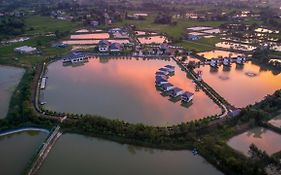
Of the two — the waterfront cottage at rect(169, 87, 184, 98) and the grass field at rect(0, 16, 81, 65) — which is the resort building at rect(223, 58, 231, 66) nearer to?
the waterfront cottage at rect(169, 87, 184, 98)

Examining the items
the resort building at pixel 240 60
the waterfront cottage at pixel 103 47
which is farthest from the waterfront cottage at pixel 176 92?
the waterfront cottage at pixel 103 47

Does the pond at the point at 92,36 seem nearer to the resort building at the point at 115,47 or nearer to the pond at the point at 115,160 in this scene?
the resort building at the point at 115,47

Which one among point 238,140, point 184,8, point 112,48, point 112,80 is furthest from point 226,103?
point 184,8

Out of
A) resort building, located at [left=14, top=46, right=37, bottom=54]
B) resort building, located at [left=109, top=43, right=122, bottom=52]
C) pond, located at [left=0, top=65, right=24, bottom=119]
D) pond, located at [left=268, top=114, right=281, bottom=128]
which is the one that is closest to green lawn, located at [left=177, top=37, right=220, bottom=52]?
resort building, located at [left=109, top=43, right=122, bottom=52]

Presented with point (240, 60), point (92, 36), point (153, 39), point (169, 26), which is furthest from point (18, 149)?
point (169, 26)

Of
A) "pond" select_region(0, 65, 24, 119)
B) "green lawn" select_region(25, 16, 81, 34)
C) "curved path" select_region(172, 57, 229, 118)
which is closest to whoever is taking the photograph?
"curved path" select_region(172, 57, 229, 118)

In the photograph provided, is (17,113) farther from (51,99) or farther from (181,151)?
(181,151)
